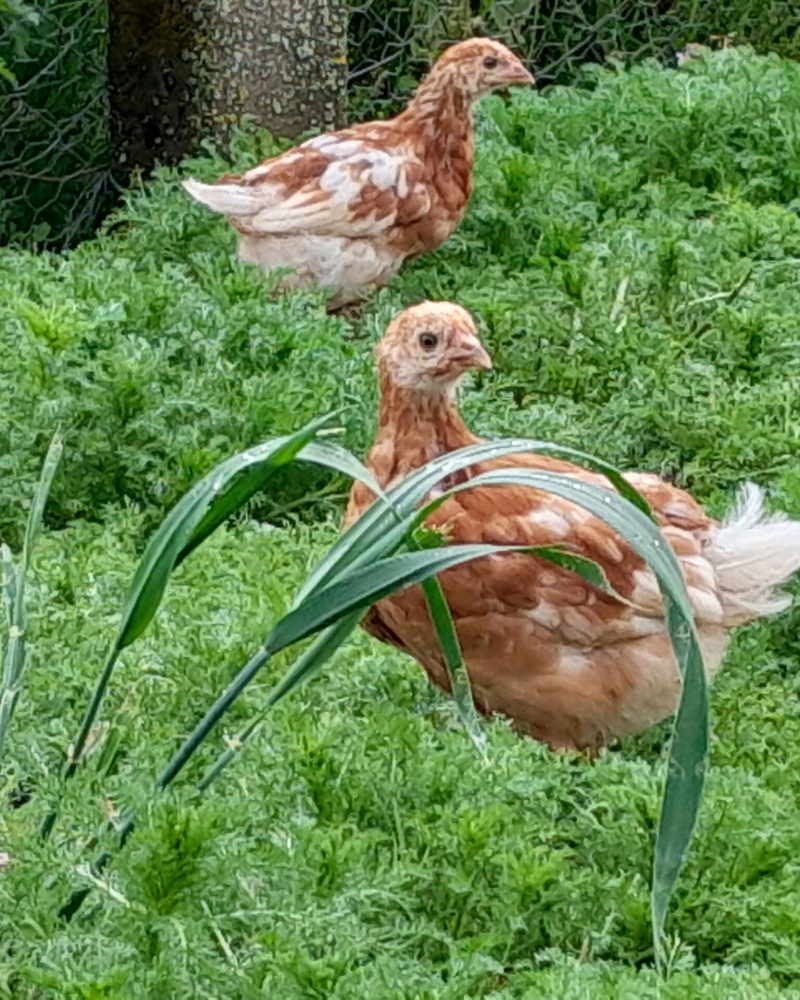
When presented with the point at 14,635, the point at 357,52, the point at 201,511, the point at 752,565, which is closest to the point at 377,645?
the point at 752,565

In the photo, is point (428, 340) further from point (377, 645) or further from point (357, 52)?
point (357, 52)

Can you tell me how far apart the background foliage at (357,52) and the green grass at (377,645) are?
944mm

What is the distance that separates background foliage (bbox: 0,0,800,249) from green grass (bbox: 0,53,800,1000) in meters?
0.94

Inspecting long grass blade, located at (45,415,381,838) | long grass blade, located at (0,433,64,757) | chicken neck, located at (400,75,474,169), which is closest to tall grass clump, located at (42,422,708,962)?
long grass blade, located at (45,415,381,838)

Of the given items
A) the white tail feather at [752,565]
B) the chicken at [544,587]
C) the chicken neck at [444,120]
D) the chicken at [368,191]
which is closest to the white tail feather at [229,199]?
the chicken at [368,191]

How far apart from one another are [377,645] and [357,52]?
500 cm

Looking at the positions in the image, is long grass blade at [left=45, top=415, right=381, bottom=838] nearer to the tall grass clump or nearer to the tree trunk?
the tall grass clump

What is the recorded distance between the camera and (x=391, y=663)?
4.39m

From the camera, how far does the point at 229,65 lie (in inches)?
295

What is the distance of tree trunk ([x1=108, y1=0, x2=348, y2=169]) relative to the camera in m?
7.46

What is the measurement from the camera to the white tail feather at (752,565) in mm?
4211

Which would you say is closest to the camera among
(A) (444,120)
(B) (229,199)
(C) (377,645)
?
(C) (377,645)

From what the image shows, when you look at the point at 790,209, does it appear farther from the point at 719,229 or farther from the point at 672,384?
the point at 672,384

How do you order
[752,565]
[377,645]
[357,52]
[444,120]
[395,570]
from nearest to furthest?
[395,570]
[752,565]
[377,645]
[444,120]
[357,52]
